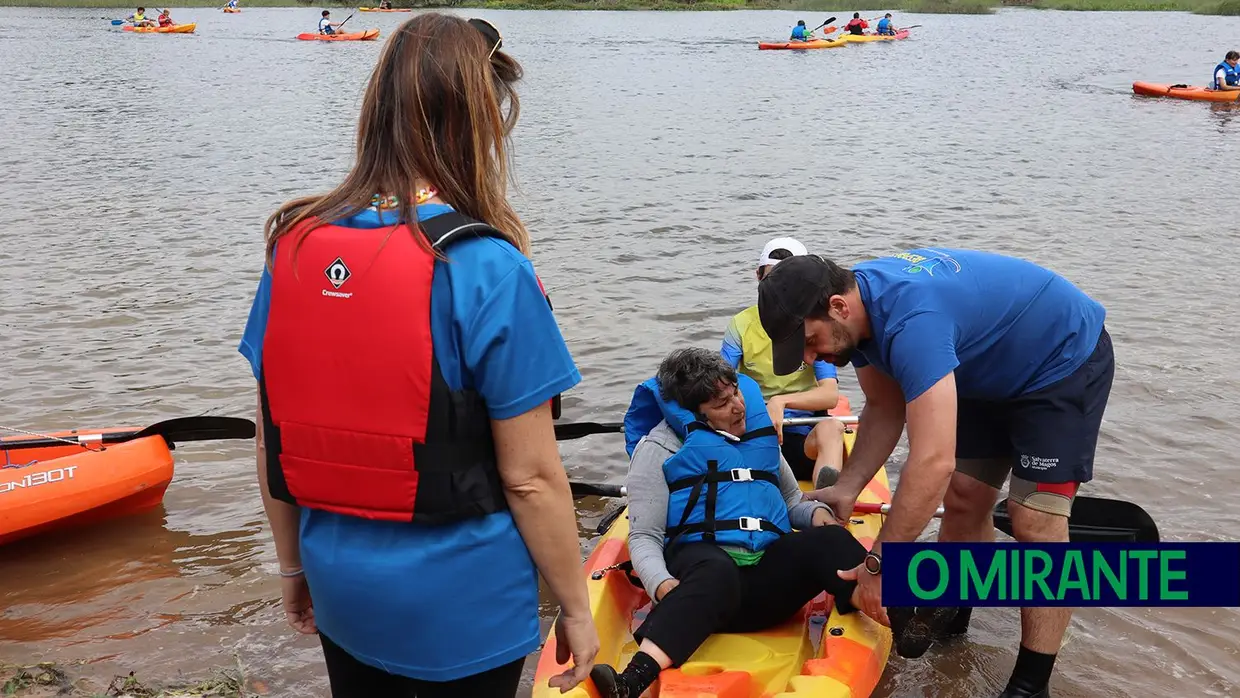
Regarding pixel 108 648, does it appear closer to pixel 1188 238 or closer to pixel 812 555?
pixel 812 555

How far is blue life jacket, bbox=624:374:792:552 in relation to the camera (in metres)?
4.13

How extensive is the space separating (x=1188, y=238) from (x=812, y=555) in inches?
386

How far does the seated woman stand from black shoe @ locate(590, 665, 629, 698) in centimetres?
33

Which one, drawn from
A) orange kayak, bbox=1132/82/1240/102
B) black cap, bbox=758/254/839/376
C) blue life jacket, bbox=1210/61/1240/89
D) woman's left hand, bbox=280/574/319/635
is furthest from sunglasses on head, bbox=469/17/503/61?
blue life jacket, bbox=1210/61/1240/89

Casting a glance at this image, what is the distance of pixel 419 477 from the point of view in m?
1.92

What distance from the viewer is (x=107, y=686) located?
4.16 metres

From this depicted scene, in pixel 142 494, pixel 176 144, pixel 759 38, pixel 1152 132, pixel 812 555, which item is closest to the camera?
pixel 812 555

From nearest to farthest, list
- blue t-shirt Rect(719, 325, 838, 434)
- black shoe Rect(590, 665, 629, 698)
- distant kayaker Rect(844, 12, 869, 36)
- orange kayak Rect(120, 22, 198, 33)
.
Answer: black shoe Rect(590, 665, 629, 698), blue t-shirt Rect(719, 325, 838, 434), distant kayaker Rect(844, 12, 869, 36), orange kayak Rect(120, 22, 198, 33)

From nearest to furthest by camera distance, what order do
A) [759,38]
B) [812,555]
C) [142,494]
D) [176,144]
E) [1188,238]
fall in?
[812,555] < [142,494] < [1188,238] < [176,144] < [759,38]

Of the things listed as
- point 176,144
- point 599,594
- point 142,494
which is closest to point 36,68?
point 176,144

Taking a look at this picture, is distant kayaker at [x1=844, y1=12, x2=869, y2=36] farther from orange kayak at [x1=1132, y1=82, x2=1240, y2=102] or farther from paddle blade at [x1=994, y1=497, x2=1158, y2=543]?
paddle blade at [x1=994, y1=497, x2=1158, y2=543]

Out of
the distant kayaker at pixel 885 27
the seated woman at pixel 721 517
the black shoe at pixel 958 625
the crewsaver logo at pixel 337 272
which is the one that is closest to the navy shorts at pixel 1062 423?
the seated woman at pixel 721 517

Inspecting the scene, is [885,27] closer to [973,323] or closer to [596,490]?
[596,490]

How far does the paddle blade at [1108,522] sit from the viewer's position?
4465 millimetres
